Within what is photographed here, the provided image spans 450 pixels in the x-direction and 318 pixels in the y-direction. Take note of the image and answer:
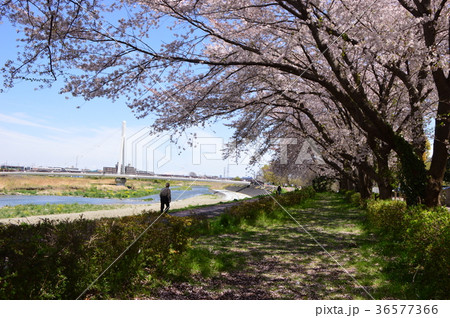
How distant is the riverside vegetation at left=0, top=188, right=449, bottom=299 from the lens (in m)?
3.58

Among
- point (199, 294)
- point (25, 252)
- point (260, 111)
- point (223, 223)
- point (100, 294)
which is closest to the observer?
point (25, 252)

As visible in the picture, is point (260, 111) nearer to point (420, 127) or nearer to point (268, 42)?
point (268, 42)

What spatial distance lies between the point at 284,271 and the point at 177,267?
2132 millimetres

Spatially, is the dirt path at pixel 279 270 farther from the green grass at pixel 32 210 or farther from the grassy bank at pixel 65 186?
the grassy bank at pixel 65 186

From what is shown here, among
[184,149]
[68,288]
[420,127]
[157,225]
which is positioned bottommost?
[68,288]

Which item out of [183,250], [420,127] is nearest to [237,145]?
[420,127]

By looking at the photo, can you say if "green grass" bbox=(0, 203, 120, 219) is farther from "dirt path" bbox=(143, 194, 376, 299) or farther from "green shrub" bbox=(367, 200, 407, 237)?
"green shrub" bbox=(367, 200, 407, 237)

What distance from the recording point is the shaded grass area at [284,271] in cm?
496

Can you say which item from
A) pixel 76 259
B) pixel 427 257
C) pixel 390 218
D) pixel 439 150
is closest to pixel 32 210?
pixel 76 259

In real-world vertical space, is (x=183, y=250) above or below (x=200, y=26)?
below

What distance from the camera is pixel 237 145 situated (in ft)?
46.5

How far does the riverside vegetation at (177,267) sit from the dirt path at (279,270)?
0.02 meters

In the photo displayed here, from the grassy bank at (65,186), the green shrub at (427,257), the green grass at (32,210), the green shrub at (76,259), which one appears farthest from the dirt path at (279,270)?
the grassy bank at (65,186)

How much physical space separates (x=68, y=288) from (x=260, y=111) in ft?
35.6
